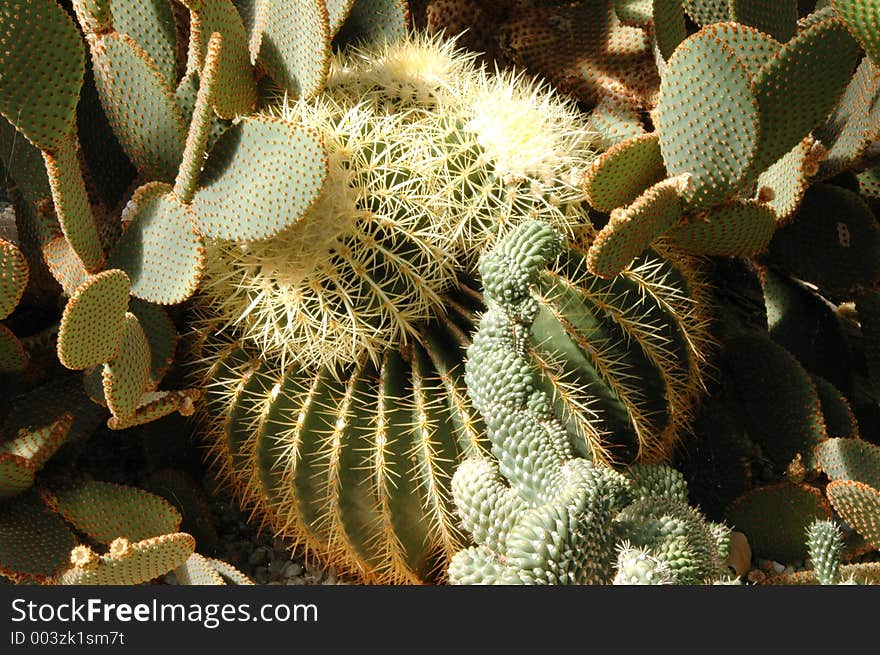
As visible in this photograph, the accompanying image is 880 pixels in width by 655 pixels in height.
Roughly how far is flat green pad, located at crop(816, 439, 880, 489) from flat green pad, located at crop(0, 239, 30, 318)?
1225 mm

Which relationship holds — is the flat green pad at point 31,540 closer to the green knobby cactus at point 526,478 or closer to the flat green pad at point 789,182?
the green knobby cactus at point 526,478

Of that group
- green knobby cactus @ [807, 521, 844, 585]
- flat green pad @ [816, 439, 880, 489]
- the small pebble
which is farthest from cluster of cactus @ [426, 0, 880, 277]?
the small pebble

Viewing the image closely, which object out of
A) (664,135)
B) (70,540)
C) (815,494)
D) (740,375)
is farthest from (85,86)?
(815,494)

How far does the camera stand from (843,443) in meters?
1.55

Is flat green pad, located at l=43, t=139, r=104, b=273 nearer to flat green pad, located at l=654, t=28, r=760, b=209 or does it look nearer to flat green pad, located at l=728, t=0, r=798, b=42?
flat green pad, located at l=654, t=28, r=760, b=209

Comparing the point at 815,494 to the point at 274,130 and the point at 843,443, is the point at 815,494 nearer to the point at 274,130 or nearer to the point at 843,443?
the point at 843,443

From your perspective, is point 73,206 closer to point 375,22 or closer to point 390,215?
point 390,215

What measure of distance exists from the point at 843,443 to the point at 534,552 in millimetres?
667

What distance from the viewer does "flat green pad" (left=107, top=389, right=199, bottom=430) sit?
4.42 ft

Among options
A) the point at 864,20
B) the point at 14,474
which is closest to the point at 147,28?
the point at 14,474

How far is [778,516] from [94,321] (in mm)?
1091

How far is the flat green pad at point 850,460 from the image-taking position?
1517mm

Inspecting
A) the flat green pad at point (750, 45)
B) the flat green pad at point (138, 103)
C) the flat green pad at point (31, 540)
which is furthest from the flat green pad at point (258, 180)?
the flat green pad at point (750, 45)

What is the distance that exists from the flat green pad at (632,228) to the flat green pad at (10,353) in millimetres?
845
